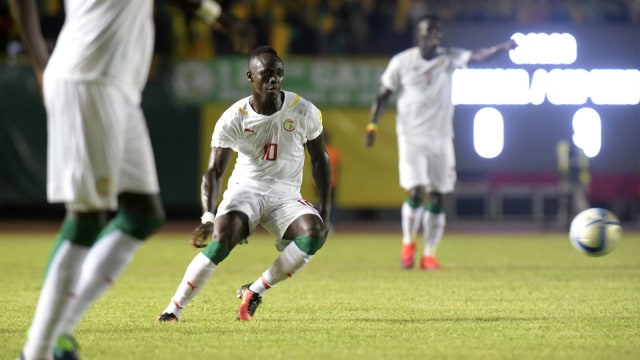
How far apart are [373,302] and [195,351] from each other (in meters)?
3.15

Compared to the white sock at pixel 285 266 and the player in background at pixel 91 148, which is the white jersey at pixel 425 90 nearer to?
the white sock at pixel 285 266

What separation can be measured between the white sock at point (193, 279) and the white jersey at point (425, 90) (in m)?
6.11

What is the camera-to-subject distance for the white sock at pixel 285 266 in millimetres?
7992

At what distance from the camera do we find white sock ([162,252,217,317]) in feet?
25.3

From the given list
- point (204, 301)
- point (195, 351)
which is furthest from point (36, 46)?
point (204, 301)

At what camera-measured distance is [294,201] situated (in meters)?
8.34

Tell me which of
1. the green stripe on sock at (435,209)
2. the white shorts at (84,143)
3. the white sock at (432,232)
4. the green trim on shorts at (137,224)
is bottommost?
the white sock at (432,232)

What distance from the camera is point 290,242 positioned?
8227mm

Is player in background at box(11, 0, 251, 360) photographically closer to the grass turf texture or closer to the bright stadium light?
the grass turf texture

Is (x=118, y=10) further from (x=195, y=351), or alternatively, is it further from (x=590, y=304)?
(x=590, y=304)

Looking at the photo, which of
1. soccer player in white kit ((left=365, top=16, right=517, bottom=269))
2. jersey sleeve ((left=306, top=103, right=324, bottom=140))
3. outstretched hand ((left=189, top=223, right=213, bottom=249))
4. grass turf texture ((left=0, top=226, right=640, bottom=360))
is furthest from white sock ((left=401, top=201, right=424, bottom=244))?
outstretched hand ((left=189, top=223, right=213, bottom=249))

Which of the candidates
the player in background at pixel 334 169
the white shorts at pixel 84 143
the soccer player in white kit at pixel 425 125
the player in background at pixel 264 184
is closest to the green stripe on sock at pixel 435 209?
the soccer player in white kit at pixel 425 125

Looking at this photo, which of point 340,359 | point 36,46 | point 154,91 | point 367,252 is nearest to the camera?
point 36,46

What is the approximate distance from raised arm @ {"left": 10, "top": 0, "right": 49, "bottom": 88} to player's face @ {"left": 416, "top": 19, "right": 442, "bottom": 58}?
842 centimetres
